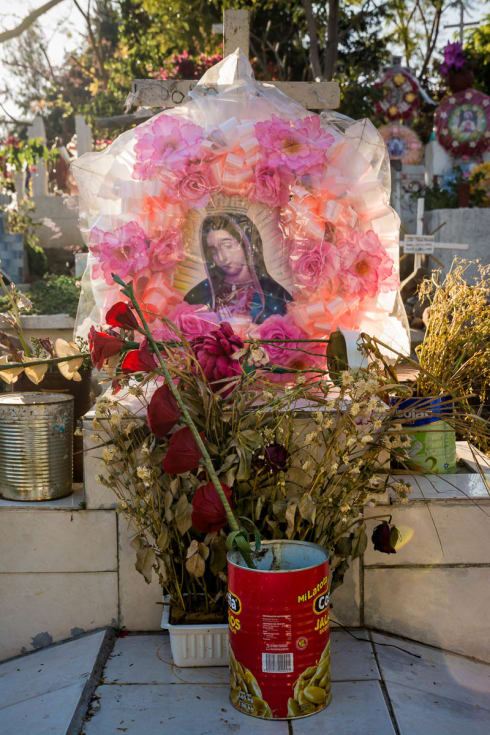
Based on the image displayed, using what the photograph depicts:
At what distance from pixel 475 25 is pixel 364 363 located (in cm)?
1865

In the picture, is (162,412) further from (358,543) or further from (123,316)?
(358,543)

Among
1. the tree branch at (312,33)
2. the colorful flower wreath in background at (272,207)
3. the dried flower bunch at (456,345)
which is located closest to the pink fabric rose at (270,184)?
the colorful flower wreath in background at (272,207)

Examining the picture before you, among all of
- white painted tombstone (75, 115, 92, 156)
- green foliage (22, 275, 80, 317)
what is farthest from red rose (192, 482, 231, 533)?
white painted tombstone (75, 115, 92, 156)

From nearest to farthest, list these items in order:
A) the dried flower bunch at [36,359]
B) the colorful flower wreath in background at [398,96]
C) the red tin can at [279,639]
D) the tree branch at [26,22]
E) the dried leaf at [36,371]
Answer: the red tin can at [279,639], the dried flower bunch at [36,359], the dried leaf at [36,371], the tree branch at [26,22], the colorful flower wreath in background at [398,96]

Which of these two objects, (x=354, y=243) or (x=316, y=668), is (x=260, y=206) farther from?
(x=316, y=668)

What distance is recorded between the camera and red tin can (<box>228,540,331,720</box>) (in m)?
1.62

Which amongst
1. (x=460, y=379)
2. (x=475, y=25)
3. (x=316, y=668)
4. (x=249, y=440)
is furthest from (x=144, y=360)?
(x=475, y=25)

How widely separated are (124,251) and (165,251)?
136 mm

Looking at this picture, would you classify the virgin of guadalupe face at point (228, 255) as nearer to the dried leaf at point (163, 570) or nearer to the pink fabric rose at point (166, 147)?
the pink fabric rose at point (166, 147)

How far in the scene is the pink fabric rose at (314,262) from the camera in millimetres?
2500

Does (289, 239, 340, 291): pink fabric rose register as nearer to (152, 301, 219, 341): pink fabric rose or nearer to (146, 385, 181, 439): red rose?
(152, 301, 219, 341): pink fabric rose

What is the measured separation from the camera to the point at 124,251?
247 centimetres

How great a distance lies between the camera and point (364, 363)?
7.74ft

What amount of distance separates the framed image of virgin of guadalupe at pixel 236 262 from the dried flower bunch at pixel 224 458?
0.58 meters
